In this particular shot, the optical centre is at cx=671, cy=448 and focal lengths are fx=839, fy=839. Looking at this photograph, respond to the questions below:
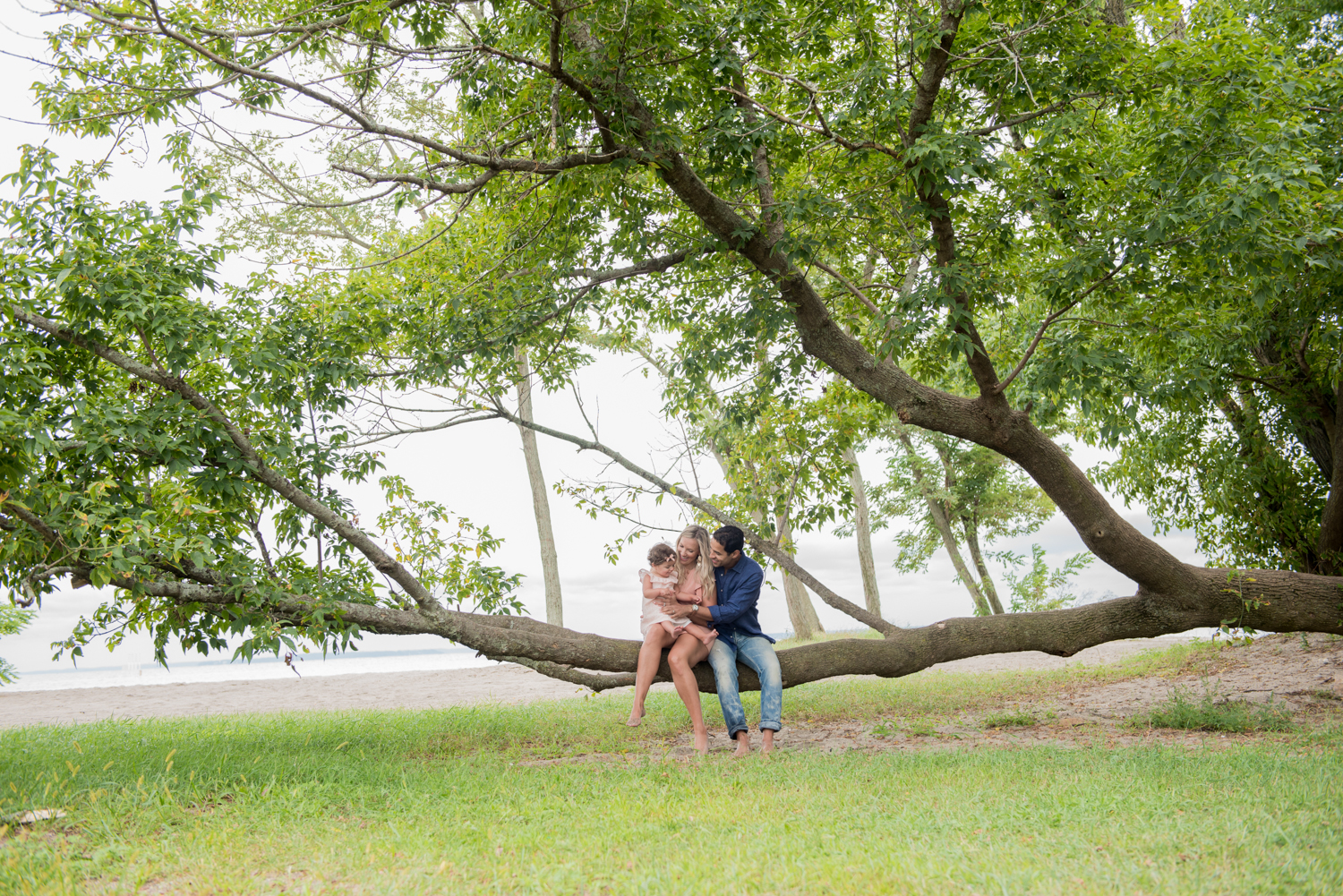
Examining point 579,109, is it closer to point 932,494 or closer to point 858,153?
point 858,153

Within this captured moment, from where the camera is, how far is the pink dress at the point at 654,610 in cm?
653

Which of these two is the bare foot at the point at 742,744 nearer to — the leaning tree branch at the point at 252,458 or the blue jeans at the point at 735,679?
the blue jeans at the point at 735,679

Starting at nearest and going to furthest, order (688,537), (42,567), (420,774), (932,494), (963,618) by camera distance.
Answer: (42,567)
(420,774)
(688,537)
(963,618)
(932,494)

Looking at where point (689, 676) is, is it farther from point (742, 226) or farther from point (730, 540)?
point (742, 226)

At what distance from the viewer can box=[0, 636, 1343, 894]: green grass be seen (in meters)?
3.50

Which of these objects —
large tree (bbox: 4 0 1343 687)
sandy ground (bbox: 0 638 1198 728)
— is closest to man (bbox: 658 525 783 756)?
large tree (bbox: 4 0 1343 687)

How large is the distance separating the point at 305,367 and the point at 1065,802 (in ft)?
20.2

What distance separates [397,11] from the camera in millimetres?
7082

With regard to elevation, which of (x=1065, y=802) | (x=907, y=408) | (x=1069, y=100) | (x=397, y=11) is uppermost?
(x=397, y=11)

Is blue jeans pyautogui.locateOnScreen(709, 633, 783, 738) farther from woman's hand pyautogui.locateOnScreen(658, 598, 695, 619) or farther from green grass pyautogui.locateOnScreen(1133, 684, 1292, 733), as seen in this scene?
green grass pyautogui.locateOnScreen(1133, 684, 1292, 733)

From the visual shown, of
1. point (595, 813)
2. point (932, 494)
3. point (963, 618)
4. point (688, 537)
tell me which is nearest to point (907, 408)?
point (963, 618)

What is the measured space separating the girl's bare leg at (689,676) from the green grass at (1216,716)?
4.40 metres

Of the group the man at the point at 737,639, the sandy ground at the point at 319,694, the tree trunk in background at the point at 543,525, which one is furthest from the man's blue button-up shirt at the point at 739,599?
the tree trunk in background at the point at 543,525

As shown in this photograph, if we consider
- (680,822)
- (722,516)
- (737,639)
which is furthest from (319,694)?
(680,822)
